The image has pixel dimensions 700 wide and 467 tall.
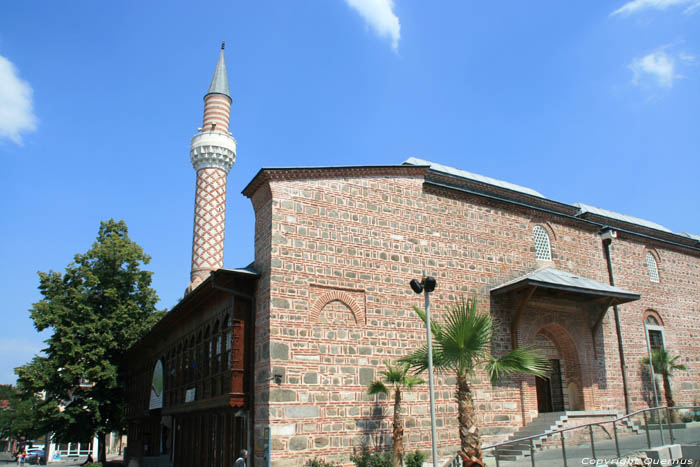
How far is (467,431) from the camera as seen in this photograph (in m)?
9.80

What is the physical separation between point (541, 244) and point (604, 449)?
8.22m

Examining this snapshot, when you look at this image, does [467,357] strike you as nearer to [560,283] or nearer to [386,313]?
[386,313]

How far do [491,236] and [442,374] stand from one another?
449 centimetres

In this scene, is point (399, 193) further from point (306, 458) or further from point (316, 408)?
point (306, 458)

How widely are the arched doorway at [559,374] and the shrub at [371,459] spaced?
21.2ft

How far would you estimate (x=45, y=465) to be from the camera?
3519cm

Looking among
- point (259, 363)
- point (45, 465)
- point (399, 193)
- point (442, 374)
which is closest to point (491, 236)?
point (399, 193)

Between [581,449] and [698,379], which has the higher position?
[698,379]

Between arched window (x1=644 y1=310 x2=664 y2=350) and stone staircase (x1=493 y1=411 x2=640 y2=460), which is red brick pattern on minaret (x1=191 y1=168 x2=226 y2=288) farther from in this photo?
arched window (x1=644 y1=310 x2=664 y2=350)

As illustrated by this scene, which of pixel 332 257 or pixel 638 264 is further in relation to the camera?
pixel 638 264

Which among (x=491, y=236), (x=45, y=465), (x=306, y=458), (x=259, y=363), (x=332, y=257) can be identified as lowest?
(x=45, y=465)

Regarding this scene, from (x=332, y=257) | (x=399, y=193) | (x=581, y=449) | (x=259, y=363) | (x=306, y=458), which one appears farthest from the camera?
(x=399, y=193)

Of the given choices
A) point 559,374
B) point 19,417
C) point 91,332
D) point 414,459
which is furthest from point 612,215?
point 19,417

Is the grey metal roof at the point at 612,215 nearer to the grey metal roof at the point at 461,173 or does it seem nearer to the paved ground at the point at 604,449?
the grey metal roof at the point at 461,173
